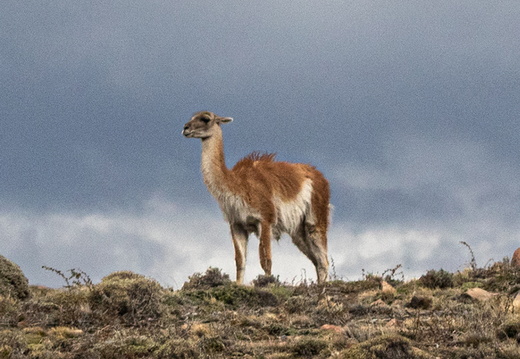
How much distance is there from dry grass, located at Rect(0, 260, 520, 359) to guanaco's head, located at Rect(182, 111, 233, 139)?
134 inches

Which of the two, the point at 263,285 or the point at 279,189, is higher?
the point at 279,189

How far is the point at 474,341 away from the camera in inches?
372

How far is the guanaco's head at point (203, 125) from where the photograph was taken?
17.6 m

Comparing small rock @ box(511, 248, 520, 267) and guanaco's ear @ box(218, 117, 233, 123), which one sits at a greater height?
guanaco's ear @ box(218, 117, 233, 123)

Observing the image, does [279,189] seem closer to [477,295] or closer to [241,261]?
[241,261]

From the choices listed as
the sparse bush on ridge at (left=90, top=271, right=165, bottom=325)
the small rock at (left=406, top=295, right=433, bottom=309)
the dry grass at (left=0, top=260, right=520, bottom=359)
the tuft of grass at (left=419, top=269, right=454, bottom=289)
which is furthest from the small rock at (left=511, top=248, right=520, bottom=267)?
the sparse bush on ridge at (left=90, top=271, right=165, bottom=325)

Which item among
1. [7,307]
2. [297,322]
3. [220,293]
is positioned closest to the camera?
[297,322]

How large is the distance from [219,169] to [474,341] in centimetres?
916

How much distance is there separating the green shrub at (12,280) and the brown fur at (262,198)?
15.6ft

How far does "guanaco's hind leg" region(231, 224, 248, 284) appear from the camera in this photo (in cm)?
1673

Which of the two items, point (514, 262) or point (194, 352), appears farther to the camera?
point (514, 262)


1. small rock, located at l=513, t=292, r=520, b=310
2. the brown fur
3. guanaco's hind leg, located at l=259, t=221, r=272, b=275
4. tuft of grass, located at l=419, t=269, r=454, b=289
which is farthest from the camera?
the brown fur

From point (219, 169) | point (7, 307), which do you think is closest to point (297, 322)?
point (7, 307)

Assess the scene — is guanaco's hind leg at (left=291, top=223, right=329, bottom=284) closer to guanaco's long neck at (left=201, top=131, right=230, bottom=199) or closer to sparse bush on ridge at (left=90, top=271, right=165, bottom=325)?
guanaco's long neck at (left=201, top=131, right=230, bottom=199)
